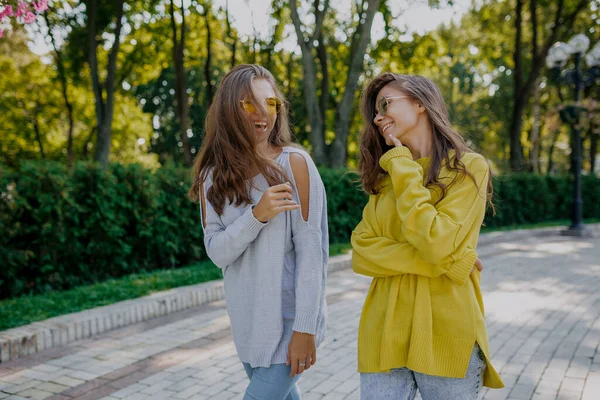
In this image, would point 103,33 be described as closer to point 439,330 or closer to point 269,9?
point 269,9

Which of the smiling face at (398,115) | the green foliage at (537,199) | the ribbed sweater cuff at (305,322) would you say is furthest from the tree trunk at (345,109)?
the ribbed sweater cuff at (305,322)

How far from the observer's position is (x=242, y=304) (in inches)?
→ 83.5

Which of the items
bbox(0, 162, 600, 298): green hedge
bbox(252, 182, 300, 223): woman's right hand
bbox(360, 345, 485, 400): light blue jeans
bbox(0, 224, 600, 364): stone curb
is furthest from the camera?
bbox(0, 162, 600, 298): green hedge

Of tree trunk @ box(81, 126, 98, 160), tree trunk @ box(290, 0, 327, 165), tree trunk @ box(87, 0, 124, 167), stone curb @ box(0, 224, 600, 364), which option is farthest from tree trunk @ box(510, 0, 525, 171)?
tree trunk @ box(81, 126, 98, 160)

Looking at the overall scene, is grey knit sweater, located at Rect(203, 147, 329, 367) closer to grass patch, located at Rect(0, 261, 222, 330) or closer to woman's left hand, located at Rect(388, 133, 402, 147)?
woman's left hand, located at Rect(388, 133, 402, 147)

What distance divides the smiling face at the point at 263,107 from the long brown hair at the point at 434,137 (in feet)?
1.48

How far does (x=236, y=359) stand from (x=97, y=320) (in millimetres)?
1769

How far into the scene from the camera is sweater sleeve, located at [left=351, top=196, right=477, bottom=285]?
2057 millimetres

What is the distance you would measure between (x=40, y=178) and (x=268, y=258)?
6.43 meters

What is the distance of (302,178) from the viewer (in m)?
2.16

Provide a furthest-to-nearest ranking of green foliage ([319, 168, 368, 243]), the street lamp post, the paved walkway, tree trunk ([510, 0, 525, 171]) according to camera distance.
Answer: tree trunk ([510, 0, 525, 171]), the street lamp post, green foliage ([319, 168, 368, 243]), the paved walkway

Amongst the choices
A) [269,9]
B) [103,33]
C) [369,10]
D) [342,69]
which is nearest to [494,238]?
[369,10]

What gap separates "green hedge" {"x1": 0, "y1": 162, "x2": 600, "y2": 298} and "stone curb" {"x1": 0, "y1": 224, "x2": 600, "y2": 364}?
1751mm

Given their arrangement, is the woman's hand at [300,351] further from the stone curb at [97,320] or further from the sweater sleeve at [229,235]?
the stone curb at [97,320]
